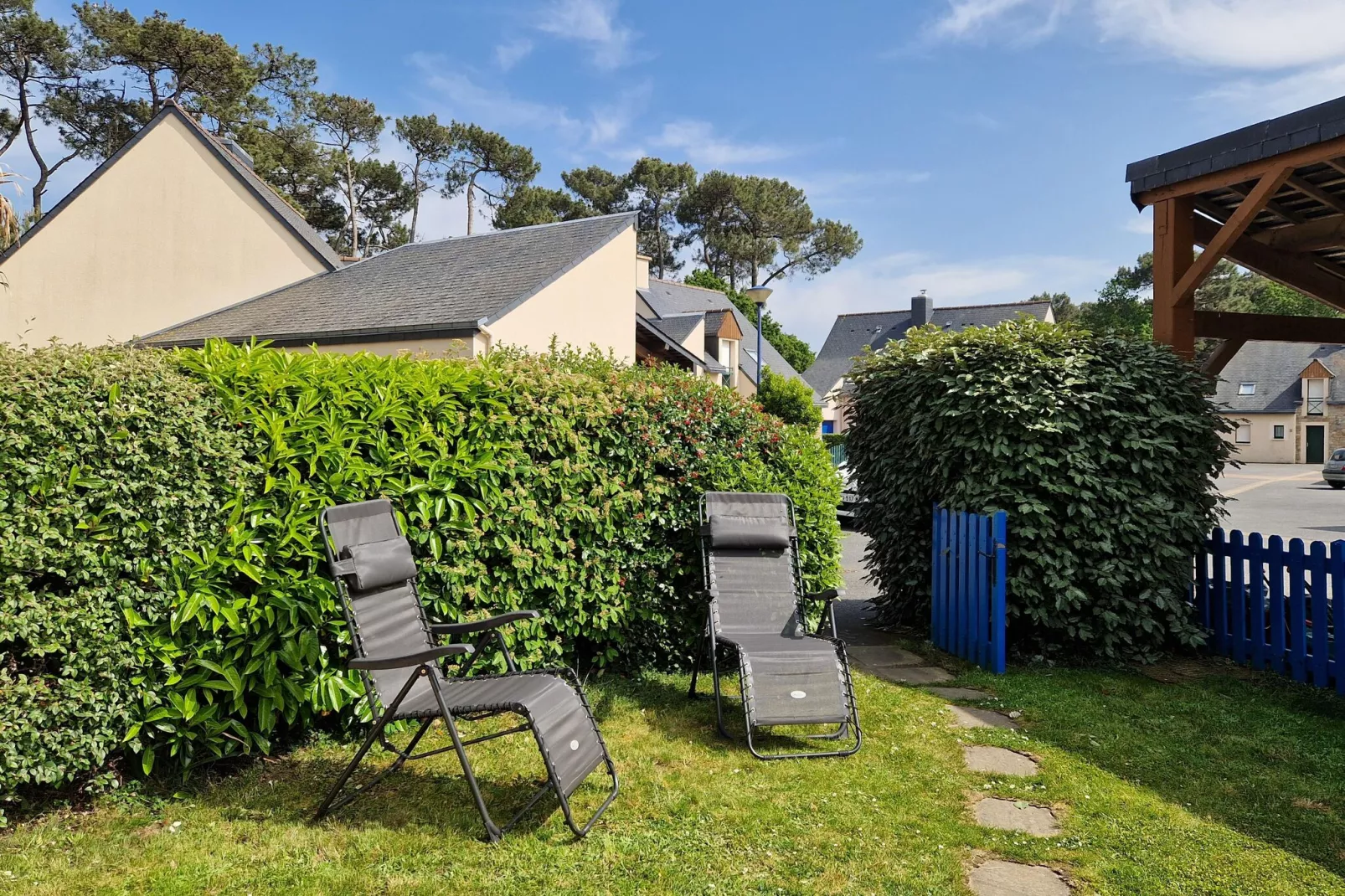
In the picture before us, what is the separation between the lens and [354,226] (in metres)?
41.8

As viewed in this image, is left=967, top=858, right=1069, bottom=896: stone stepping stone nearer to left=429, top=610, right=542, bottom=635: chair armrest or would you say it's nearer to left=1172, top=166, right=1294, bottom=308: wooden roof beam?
left=429, top=610, right=542, bottom=635: chair armrest

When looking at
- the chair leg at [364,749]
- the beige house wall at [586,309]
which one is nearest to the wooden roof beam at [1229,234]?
the chair leg at [364,749]

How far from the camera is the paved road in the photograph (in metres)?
16.1

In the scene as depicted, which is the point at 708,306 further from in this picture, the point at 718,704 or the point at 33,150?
the point at 718,704

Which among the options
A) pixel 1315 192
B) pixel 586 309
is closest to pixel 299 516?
pixel 1315 192

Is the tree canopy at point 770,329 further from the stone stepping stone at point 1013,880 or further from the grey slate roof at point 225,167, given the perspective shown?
the stone stepping stone at point 1013,880

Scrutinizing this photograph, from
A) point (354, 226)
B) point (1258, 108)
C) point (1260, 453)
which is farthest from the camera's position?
point (1260, 453)

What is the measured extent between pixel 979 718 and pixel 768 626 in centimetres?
124

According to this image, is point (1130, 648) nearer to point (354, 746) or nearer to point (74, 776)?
point (354, 746)

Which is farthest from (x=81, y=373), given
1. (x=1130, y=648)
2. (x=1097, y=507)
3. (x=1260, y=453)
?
(x=1260, y=453)

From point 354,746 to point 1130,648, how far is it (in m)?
4.94

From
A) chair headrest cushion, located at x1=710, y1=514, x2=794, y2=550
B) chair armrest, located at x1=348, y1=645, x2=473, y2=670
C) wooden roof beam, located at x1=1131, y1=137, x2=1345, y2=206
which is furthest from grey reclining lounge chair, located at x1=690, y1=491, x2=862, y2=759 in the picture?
wooden roof beam, located at x1=1131, y1=137, x2=1345, y2=206

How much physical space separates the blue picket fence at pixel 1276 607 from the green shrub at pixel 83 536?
5996 millimetres

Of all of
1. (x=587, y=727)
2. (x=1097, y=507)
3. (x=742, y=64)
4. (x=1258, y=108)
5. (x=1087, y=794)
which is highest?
(x=742, y=64)
